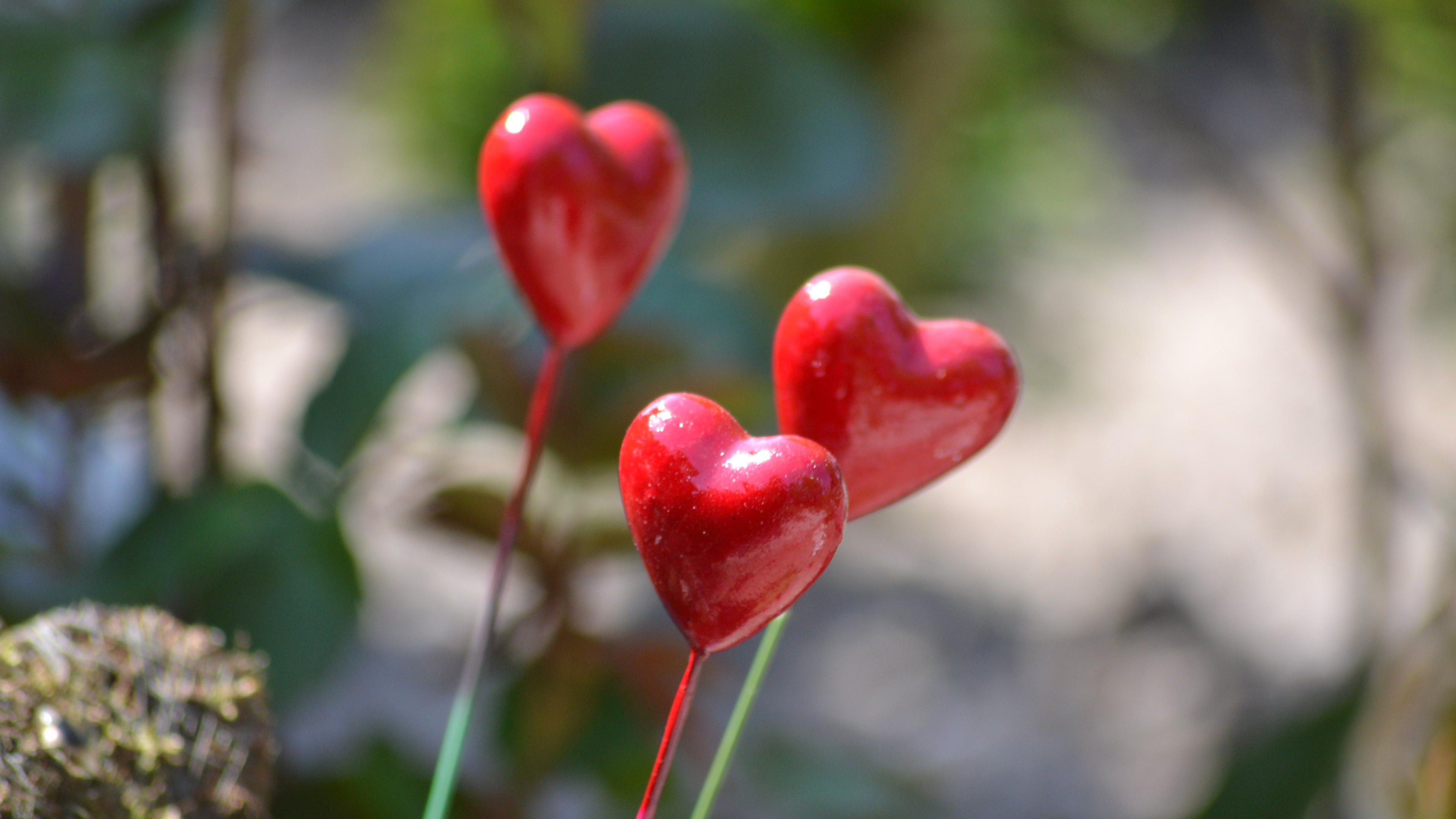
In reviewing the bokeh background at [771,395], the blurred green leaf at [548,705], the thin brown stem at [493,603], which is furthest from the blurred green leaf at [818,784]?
the thin brown stem at [493,603]

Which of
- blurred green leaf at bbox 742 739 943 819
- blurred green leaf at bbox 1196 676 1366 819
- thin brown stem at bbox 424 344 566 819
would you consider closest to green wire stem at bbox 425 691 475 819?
thin brown stem at bbox 424 344 566 819

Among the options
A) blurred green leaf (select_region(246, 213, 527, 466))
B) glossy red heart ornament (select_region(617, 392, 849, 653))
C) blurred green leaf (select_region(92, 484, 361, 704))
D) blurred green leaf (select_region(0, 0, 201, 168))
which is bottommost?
blurred green leaf (select_region(92, 484, 361, 704))

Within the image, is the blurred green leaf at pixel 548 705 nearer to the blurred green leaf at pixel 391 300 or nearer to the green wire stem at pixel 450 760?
the blurred green leaf at pixel 391 300

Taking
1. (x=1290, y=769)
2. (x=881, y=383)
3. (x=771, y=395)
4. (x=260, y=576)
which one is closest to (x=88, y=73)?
(x=260, y=576)

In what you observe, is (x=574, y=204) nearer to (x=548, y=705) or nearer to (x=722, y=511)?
(x=722, y=511)

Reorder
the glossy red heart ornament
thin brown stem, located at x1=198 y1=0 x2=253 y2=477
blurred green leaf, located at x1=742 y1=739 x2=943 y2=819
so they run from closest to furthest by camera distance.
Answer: the glossy red heart ornament, thin brown stem, located at x1=198 y1=0 x2=253 y2=477, blurred green leaf, located at x1=742 y1=739 x2=943 y2=819

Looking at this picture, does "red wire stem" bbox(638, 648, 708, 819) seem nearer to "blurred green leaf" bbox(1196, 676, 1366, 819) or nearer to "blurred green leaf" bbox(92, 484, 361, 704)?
"blurred green leaf" bbox(92, 484, 361, 704)

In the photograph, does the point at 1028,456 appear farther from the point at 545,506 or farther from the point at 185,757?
the point at 185,757
